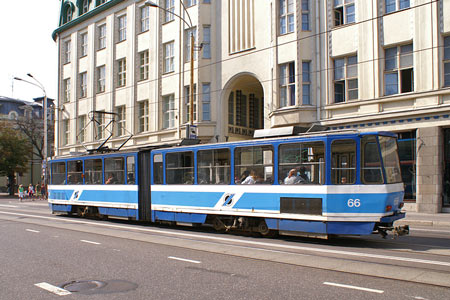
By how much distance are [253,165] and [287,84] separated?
11522 millimetres

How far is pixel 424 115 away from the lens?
61.6ft

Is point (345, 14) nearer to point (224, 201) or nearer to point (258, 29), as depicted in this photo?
point (258, 29)

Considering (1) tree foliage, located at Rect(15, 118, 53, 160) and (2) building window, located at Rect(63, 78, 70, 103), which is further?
(1) tree foliage, located at Rect(15, 118, 53, 160)

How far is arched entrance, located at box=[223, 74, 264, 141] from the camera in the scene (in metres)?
27.1

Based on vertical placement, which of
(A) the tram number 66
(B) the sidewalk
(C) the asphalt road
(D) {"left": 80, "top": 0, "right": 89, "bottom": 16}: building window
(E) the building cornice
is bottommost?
(B) the sidewalk

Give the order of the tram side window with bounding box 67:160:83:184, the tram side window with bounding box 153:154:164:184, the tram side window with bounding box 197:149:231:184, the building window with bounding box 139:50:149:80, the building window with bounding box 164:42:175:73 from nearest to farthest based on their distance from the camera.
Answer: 1. the tram side window with bounding box 197:149:231:184
2. the tram side window with bounding box 153:154:164:184
3. the tram side window with bounding box 67:160:83:184
4. the building window with bounding box 164:42:175:73
5. the building window with bounding box 139:50:149:80

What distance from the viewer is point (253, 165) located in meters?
12.2

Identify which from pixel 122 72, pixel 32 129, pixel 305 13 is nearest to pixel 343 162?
pixel 305 13

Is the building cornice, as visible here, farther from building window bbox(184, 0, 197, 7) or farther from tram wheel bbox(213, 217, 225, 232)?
tram wheel bbox(213, 217, 225, 232)

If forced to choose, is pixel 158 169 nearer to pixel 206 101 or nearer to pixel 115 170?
pixel 115 170

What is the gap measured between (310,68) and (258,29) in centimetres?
430

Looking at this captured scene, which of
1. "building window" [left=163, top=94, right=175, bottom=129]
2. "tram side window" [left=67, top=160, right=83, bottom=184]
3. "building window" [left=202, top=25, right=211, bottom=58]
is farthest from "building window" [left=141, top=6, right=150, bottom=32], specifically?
"tram side window" [left=67, top=160, right=83, bottom=184]

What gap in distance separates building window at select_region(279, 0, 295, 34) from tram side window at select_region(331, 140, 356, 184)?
13.4 metres

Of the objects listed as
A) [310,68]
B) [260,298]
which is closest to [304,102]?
[310,68]
